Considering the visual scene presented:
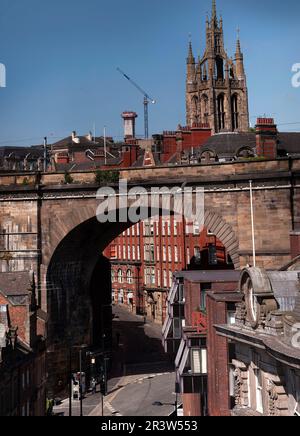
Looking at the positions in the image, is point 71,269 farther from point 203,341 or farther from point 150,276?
point 150,276

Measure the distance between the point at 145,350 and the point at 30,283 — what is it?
1983 centimetres

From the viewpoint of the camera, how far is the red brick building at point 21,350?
31.9 metres

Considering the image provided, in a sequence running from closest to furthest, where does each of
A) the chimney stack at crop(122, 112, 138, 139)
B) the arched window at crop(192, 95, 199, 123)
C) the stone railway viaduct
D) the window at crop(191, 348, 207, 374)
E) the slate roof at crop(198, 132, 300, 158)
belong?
the window at crop(191, 348, 207, 374) < the stone railway viaduct < the slate roof at crop(198, 132, 300, 158) < the chimney stack at crop(122, 112, 138, 139) < the arched window at crop(192, 95, 199, 123)

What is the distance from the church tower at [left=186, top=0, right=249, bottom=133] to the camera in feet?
400

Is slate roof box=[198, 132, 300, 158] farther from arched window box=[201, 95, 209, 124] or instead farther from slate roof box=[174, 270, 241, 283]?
arched window box=[201, 95, 209, 124]

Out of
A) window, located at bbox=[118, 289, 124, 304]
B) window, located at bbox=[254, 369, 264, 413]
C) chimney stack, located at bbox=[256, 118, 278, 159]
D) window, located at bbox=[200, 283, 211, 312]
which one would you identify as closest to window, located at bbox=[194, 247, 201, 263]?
window, located at bbox=[118, 289, 124, 304]

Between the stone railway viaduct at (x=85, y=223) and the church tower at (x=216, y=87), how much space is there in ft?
247

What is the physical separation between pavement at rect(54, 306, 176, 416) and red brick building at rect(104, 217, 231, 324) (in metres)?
4.48

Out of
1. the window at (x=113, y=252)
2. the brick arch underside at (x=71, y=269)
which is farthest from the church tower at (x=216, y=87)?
the brick arch underside at (x=71, y=269)

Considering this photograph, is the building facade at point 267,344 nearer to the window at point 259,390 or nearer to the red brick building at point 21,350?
the window at point 259,390

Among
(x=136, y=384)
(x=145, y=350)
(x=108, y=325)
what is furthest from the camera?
(x=145, y=350)

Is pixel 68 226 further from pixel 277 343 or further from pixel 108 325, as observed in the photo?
pixel 277 343
